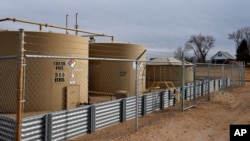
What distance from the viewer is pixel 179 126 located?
31.6 feet

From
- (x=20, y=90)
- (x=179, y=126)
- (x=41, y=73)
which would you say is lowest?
(x=179, y=126)

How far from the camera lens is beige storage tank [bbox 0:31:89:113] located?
39.0 ft

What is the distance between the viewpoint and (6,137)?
6.62 meters

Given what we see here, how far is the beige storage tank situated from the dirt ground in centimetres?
366

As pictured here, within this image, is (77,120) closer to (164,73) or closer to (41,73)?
(41,73)

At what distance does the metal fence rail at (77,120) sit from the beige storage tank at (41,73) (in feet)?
9.57

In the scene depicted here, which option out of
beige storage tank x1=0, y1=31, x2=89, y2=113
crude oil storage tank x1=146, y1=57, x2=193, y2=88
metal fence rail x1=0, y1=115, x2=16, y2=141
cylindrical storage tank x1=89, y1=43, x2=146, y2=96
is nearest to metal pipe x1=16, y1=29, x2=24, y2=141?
metal fence rail x1=0, y1=115, x2=16, y2=141

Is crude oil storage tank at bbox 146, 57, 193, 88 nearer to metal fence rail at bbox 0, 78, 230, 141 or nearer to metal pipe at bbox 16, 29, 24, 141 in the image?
metal fence rail at bbox 0, 78, 230, 141

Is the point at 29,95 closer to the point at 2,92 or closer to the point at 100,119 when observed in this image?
the point at 2,92

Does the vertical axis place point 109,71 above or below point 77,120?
above

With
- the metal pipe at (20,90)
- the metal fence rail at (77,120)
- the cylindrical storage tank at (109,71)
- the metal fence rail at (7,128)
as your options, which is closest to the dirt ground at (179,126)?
the metal fence rail at (77,120)

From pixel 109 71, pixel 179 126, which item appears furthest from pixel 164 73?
pixel 179 126

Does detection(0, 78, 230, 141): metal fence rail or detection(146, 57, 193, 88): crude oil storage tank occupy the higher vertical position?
detection(146, 57, 193, 88): crude oil storage tank

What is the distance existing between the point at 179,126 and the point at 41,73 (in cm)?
580
